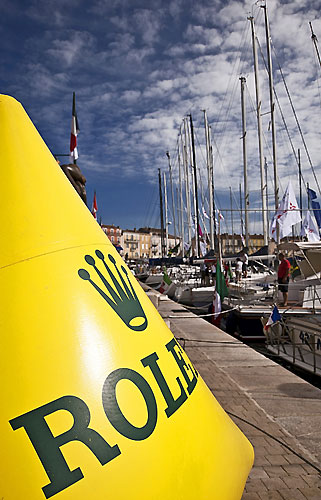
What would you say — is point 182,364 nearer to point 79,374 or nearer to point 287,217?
point 79,374

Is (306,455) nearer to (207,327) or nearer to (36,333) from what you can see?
(36,333)

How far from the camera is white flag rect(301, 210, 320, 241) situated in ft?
53.6

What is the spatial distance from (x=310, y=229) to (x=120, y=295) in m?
16.9

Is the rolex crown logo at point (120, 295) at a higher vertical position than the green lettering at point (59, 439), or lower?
higher

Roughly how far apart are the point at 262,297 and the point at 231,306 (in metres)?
1.29

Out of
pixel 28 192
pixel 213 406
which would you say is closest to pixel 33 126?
pixel 28 192

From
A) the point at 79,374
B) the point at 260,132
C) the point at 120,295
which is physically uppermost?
the point at 260,132

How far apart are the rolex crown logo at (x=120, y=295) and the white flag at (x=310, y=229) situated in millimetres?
15269

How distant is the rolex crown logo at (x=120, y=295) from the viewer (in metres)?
1.87

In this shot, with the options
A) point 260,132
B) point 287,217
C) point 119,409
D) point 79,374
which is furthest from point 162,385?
point 260,132

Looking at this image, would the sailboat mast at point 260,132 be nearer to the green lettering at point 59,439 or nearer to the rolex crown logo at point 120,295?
the rolex crown logo at point 120,295

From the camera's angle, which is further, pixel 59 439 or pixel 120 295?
pixel 120 295

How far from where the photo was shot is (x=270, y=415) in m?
4.38

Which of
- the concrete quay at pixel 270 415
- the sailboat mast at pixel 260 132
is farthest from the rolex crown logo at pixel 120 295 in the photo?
the sailboat mast at pixel 260 132
